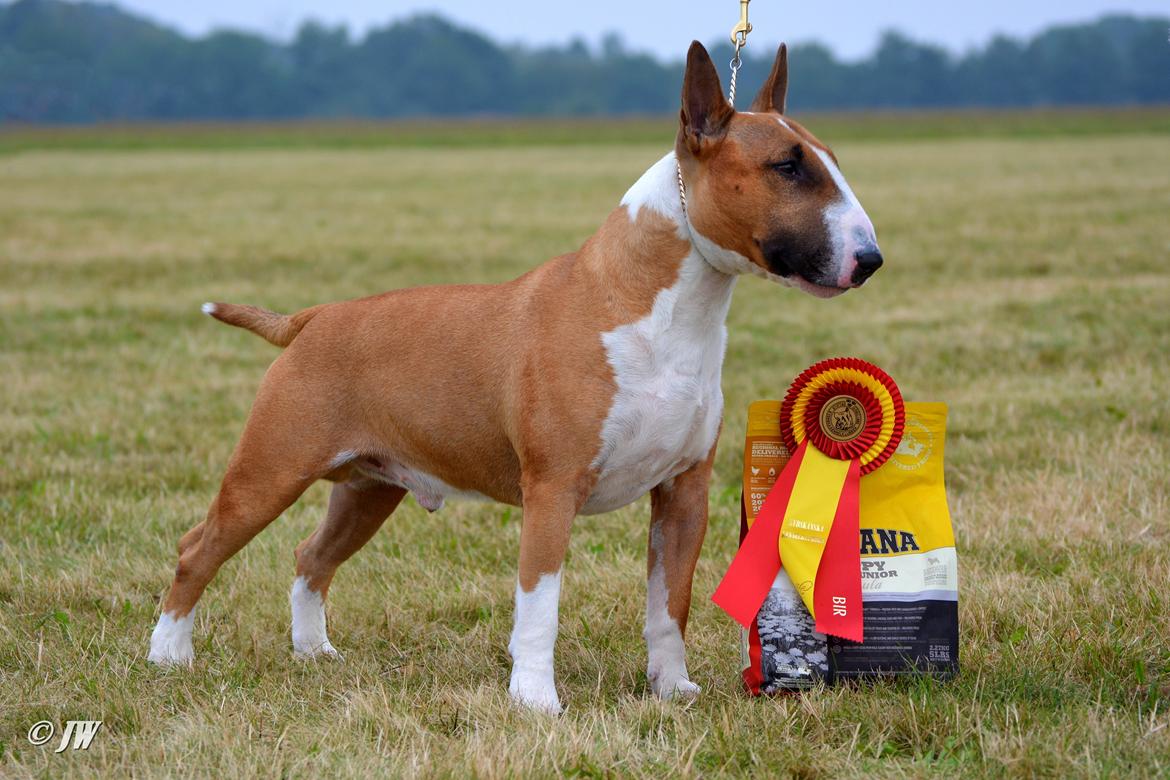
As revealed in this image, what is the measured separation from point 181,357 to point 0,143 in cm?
5095

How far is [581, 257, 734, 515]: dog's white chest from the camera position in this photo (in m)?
3.82

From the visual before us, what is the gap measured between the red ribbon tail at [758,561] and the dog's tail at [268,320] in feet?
5.70

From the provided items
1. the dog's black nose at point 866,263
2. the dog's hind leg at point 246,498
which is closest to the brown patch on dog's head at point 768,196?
the dog's black nose at point 866,263

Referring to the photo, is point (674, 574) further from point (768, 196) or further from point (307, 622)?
point (307, 622)

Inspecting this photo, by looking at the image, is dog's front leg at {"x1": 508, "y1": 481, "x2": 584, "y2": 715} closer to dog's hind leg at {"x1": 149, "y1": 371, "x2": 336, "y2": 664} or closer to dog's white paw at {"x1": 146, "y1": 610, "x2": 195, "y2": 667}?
dog's hind leg at {"x1": 149, "y1": 371, "x2": 336, "y2": 664}

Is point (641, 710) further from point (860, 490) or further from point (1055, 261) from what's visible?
point (1055, 261)

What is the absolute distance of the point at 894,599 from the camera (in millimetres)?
4059

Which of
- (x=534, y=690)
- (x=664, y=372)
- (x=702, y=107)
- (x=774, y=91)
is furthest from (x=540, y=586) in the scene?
(x=774, y=91)

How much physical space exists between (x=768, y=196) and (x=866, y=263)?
1.12 feet

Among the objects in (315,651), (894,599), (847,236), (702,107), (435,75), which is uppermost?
(435,75)

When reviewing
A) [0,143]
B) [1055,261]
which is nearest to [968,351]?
[1055,261]

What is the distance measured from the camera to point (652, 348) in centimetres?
383

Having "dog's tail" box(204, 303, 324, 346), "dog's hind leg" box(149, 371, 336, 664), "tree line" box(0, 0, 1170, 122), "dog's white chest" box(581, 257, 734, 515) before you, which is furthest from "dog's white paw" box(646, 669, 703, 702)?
"tree line" box(0, 0, 1170, 122)

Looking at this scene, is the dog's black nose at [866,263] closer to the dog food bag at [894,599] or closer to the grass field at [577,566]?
the dog food bag at [894,599]
